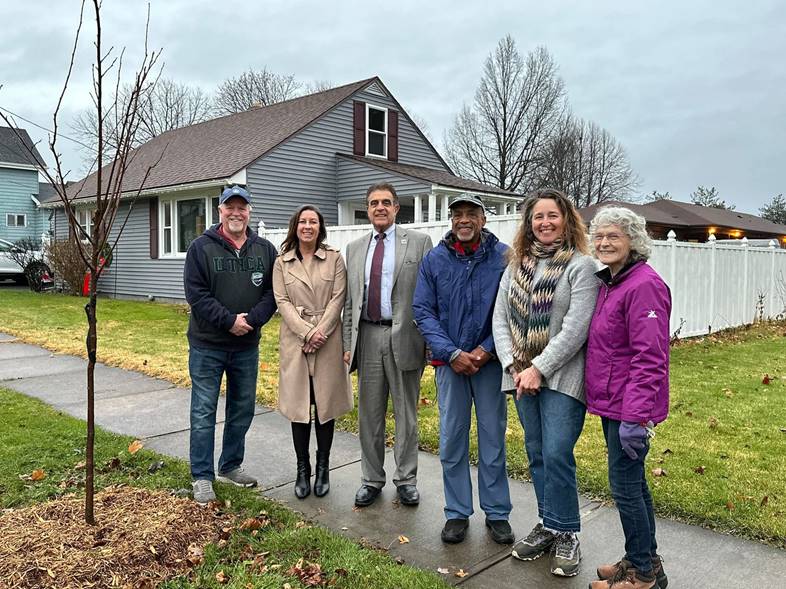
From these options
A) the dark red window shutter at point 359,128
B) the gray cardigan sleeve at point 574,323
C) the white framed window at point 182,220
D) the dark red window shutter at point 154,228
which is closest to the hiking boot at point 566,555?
the gray cardigan sleeve at point 574,323

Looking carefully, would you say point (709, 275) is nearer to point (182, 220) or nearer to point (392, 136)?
point (392, 136)

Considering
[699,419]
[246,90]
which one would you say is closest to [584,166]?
[246,90]

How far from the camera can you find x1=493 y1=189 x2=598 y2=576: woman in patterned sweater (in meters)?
3.17

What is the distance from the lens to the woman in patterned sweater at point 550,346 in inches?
125

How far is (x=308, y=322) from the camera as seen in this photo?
4.25 metres

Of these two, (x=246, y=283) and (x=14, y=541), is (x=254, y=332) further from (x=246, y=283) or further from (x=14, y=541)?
(x=14, y=541)

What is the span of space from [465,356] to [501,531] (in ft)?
3.27

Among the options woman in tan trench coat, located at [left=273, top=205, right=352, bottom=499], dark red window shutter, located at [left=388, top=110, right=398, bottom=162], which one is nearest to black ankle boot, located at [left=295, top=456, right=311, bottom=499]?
woman in tan trench coat, located at [left=273, top=205, right=352, bottom=499]

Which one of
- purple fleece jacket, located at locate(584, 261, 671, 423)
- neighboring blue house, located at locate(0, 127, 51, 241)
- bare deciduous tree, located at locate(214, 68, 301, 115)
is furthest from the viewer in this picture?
bare deciduous tree, located at locate(214, 68, 301, 115)

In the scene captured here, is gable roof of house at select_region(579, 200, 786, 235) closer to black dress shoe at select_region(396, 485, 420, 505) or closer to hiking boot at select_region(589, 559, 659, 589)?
black dress shoe at select_region(396, 485, 420, 505)

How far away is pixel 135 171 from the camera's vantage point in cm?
1981

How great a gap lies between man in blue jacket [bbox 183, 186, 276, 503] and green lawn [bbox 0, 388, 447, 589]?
407 millimetres

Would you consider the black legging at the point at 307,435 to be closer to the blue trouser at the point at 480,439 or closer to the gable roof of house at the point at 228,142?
the blue trouser at the point at 480,439

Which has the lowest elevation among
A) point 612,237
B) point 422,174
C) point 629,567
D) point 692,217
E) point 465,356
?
point 629,567
